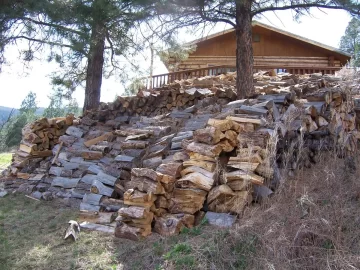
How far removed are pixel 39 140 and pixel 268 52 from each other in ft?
39.3

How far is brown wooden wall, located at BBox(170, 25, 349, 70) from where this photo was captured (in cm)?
1565

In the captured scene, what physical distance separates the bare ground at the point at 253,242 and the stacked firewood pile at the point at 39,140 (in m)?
3.13

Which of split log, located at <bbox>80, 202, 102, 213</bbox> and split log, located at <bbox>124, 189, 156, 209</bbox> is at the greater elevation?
split log, located at <bbox>124, 189, 156, 209</bbox>

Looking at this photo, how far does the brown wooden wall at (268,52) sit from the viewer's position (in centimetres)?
1565

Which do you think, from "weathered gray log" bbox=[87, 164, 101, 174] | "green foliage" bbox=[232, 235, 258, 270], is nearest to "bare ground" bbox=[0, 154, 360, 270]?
"green foliage" bbox=[232, 235, 258, 270]

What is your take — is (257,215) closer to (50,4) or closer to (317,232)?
(317,232)

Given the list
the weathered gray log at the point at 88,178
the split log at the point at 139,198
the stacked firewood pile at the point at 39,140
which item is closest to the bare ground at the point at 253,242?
the split log at the point at 139,198

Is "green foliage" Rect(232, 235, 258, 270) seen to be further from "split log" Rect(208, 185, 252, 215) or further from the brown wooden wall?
the brown wooden wall

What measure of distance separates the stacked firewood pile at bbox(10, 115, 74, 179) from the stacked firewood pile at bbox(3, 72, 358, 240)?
0.33 ft

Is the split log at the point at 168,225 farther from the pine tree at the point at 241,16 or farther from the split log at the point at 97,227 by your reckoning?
the pine tree at the point at 241,16

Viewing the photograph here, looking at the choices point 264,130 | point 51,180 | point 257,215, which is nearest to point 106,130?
point 51,180

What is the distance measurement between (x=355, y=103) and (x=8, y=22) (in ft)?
25.6

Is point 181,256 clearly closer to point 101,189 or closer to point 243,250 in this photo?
point 243,250


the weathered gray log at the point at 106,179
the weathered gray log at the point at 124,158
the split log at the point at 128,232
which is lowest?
the split log at the point at 128,232
